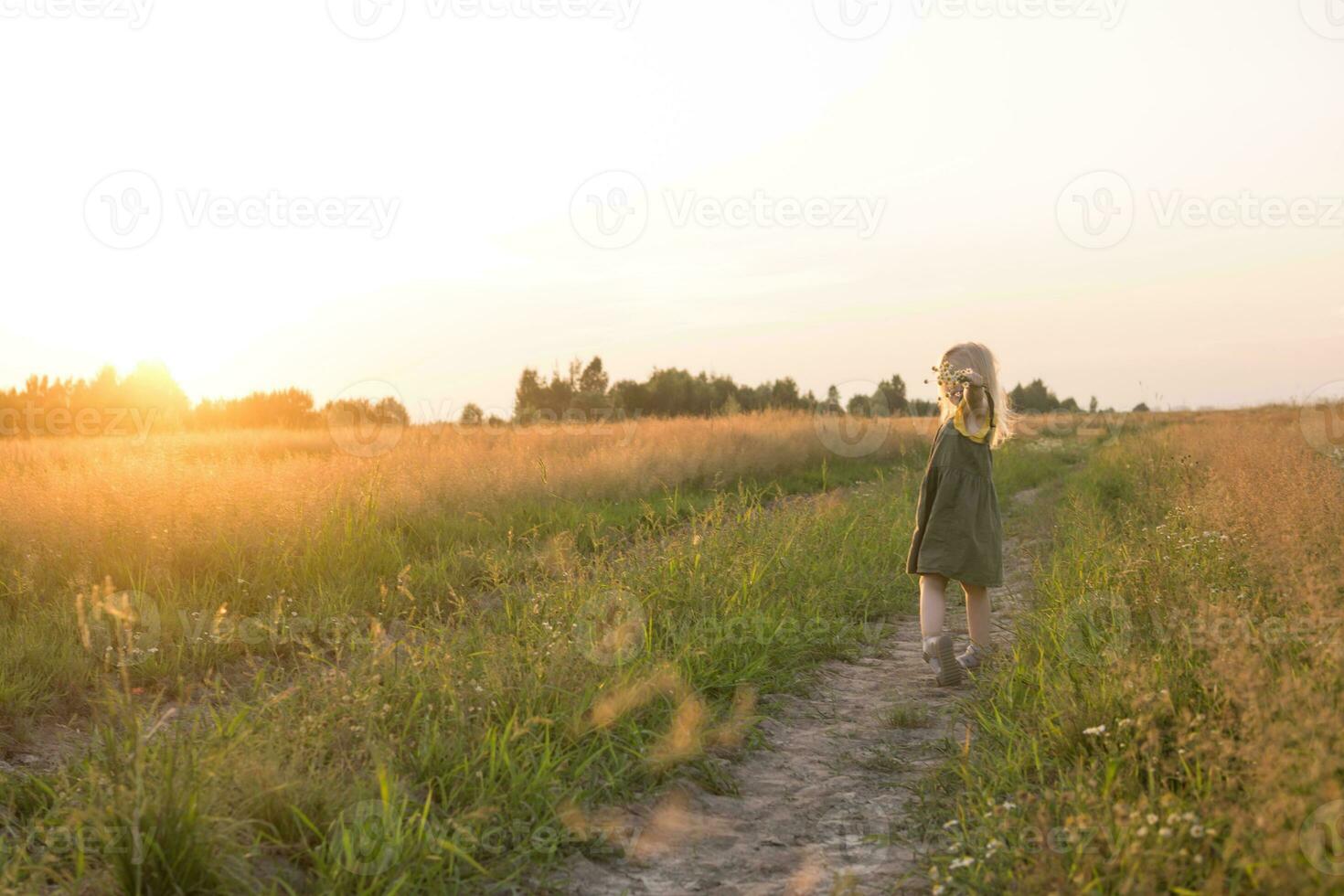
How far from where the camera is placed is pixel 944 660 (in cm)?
473

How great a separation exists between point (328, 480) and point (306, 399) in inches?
1225

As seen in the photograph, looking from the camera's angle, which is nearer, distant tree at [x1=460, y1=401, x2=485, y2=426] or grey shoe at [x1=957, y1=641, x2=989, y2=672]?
grey shoe at [x1=957, y1=641, x2=989, y2=672]

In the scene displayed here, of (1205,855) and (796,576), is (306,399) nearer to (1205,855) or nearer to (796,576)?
(796,576)

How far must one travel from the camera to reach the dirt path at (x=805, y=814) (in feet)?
8.95

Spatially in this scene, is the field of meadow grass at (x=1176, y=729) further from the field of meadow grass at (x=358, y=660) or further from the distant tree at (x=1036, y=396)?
the distant tree at (x=1036, y=396)

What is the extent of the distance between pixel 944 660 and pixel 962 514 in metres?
0.82

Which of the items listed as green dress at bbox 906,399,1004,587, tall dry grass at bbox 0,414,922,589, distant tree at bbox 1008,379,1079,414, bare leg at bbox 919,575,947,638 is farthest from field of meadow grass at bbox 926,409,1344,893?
distant tree at bbox 1008,379,1079,414

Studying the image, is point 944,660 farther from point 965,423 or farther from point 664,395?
point 664,395

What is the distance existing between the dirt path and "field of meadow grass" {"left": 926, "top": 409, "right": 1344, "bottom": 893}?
203 mm

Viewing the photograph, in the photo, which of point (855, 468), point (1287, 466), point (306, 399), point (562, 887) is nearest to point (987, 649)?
point (562, 887)

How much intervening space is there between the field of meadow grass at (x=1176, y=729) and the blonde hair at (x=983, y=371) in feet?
3.64

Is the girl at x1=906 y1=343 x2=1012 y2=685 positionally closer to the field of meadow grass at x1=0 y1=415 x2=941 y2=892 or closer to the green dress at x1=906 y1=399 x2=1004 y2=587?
the green dress at x1=906 y1=399 x2=1004 y2=587

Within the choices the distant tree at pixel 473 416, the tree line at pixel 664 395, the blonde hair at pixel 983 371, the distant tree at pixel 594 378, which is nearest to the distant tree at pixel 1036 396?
the tree line at pixel 664 395

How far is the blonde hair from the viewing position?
Result: 5.03 meters
